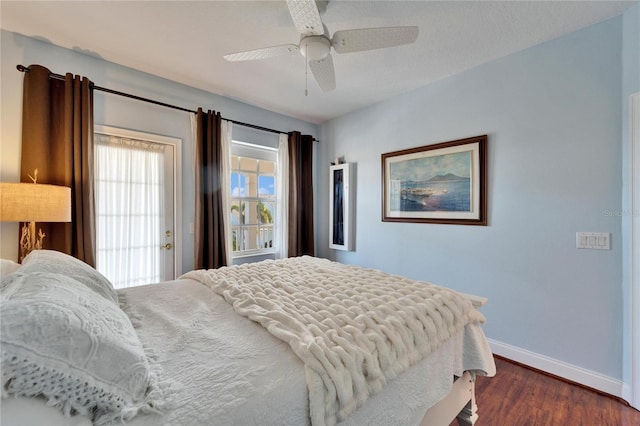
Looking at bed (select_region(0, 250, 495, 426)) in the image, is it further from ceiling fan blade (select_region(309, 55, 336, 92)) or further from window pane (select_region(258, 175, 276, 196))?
window pane (select_region(258, 175, 276, 196))

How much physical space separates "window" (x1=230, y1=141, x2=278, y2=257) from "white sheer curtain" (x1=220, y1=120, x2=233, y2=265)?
19 cm

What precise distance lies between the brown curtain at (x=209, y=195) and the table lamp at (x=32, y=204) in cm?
111

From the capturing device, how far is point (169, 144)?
2818 millimetres

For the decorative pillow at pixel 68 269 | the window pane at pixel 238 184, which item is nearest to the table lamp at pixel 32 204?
the decorative pillow at pixel 68 269

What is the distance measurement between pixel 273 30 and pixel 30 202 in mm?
2020

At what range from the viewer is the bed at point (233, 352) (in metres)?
A: 0.58

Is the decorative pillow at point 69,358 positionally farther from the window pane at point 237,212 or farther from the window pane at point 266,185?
the window pane at point 266,185

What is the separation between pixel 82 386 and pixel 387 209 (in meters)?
3.07

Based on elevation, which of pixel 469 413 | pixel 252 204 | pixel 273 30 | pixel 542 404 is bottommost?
pixel 542 404

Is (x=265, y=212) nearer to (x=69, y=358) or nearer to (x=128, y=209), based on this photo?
(x=128, y=209)

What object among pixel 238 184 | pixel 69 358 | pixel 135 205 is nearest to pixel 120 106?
pixel 135 205

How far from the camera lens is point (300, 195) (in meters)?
3.84

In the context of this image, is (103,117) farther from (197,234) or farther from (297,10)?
(297,10)

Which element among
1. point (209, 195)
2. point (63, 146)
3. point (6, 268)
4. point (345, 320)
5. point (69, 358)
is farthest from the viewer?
point (209, 195)
